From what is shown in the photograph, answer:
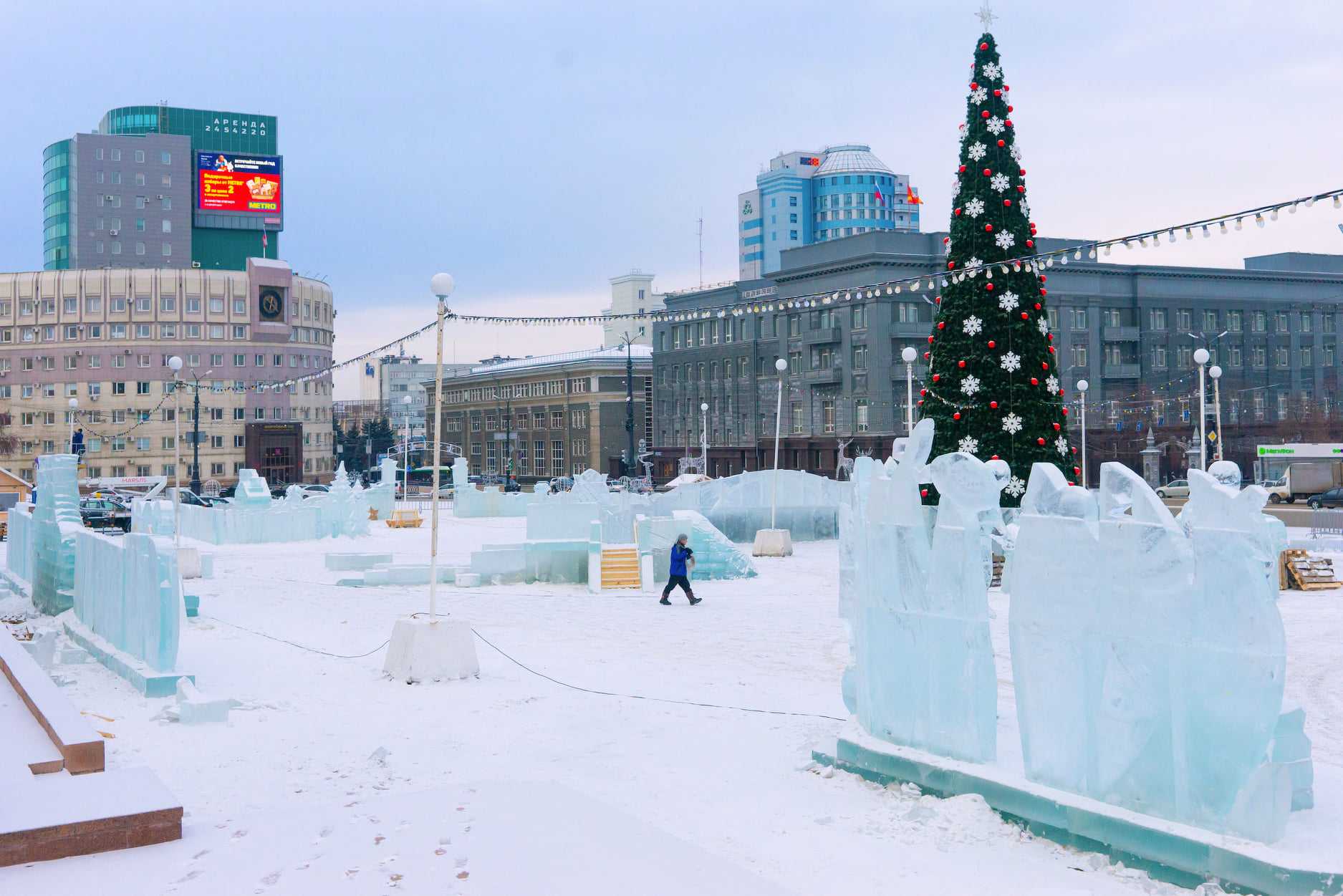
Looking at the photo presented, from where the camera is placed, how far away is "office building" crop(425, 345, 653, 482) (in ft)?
317

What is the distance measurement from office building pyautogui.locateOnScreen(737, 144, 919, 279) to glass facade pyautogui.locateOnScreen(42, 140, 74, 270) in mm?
63184

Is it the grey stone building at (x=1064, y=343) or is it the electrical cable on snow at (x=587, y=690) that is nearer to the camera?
the electrical cable on snow at (x=587, y=690)

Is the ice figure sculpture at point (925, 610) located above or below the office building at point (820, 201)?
below

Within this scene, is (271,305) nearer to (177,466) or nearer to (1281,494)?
(1281,494)

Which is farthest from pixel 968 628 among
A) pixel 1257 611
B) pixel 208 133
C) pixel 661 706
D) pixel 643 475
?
pixel 208 133

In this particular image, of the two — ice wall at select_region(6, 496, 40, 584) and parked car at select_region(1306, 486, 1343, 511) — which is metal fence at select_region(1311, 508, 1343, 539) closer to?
parked car at select_region(1306, 486, 1343, 511)

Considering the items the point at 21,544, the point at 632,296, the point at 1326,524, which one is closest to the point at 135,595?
the point at 21,544

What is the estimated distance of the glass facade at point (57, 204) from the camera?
349 ft

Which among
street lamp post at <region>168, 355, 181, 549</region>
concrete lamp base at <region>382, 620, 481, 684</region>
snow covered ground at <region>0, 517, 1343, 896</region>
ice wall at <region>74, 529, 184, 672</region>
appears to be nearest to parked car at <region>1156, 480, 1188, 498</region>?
snow covered ground at <region>0, 517, 1343, 896</region>

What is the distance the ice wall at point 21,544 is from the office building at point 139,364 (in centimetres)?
6360

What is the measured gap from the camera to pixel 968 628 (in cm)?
925

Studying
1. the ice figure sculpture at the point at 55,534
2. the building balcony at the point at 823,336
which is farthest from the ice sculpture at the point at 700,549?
the building balcony at the point at 823,336

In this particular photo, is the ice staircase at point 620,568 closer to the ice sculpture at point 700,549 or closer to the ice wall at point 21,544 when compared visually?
the ice sculpture at point 700,549

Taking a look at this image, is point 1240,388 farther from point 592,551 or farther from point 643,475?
point 592,551
